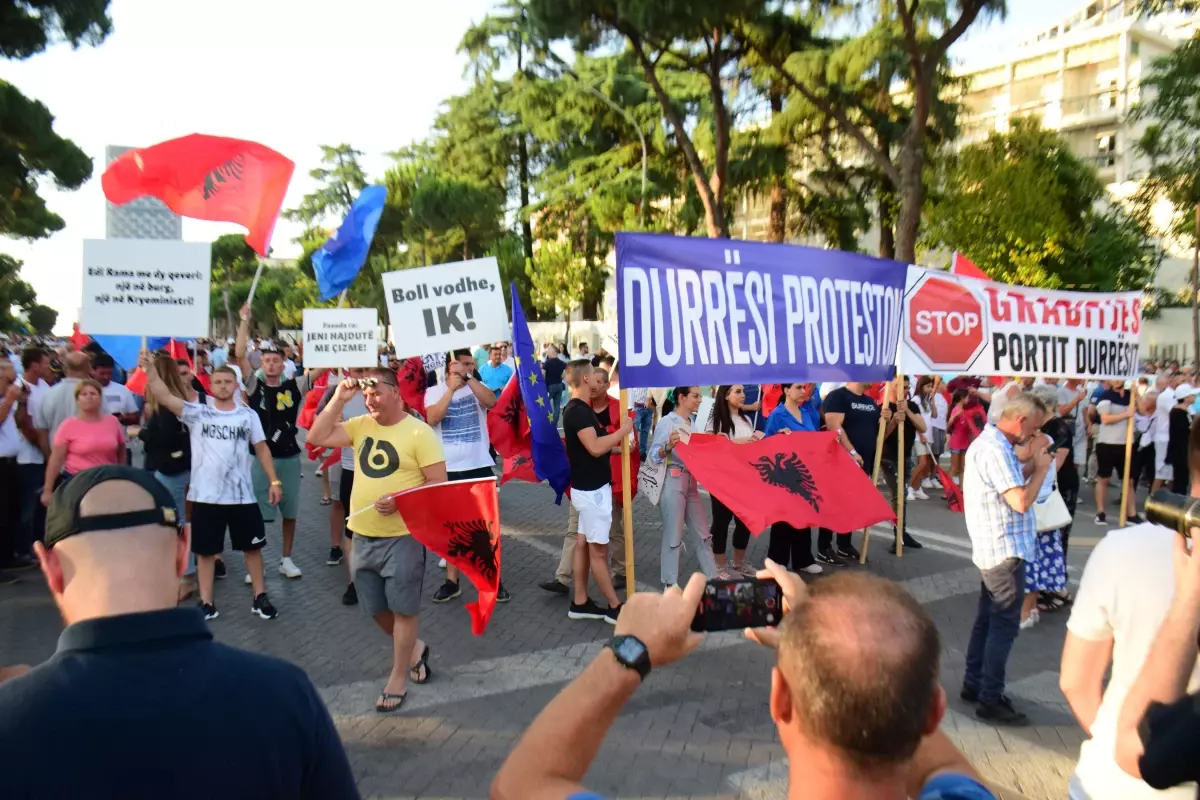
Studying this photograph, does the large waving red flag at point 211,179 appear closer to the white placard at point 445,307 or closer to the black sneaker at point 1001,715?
the white placard at point 445,307

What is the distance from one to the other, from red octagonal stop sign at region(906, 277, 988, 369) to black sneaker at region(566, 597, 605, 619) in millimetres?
3992

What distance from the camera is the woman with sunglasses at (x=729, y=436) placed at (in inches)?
296

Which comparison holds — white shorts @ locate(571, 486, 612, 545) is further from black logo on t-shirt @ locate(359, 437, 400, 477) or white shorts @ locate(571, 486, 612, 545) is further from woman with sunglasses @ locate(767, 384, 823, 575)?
woman with sunglasses @ locate(767, 384, 823, 575)

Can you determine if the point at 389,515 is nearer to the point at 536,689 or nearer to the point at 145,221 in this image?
the point at 536,689

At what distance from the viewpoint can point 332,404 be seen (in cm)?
519

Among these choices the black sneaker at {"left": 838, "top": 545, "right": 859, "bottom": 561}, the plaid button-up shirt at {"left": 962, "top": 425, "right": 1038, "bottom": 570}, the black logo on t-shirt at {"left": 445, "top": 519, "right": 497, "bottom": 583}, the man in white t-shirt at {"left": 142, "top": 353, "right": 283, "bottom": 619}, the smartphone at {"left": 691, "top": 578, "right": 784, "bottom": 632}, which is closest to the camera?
the smartphone at {"left": 691, "top": 578, "right": 784, "bottom": 632}

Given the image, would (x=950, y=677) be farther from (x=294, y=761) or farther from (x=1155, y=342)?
(x=1155, y=342)

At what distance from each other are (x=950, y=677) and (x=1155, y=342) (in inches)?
1668

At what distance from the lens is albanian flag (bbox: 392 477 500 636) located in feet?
15.5

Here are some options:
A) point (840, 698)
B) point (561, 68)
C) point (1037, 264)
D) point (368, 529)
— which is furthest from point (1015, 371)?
point (561, 68)

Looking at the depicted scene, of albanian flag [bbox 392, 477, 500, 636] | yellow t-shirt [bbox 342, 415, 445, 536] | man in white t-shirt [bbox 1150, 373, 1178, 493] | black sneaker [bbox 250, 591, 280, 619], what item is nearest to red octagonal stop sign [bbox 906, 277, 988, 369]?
man in white t-shirt [bbox 1150, 373, 1178, 493]

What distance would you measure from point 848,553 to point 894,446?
10.6 feet

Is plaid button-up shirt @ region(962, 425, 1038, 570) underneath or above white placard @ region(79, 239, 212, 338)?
underneath

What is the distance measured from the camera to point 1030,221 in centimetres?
2803
